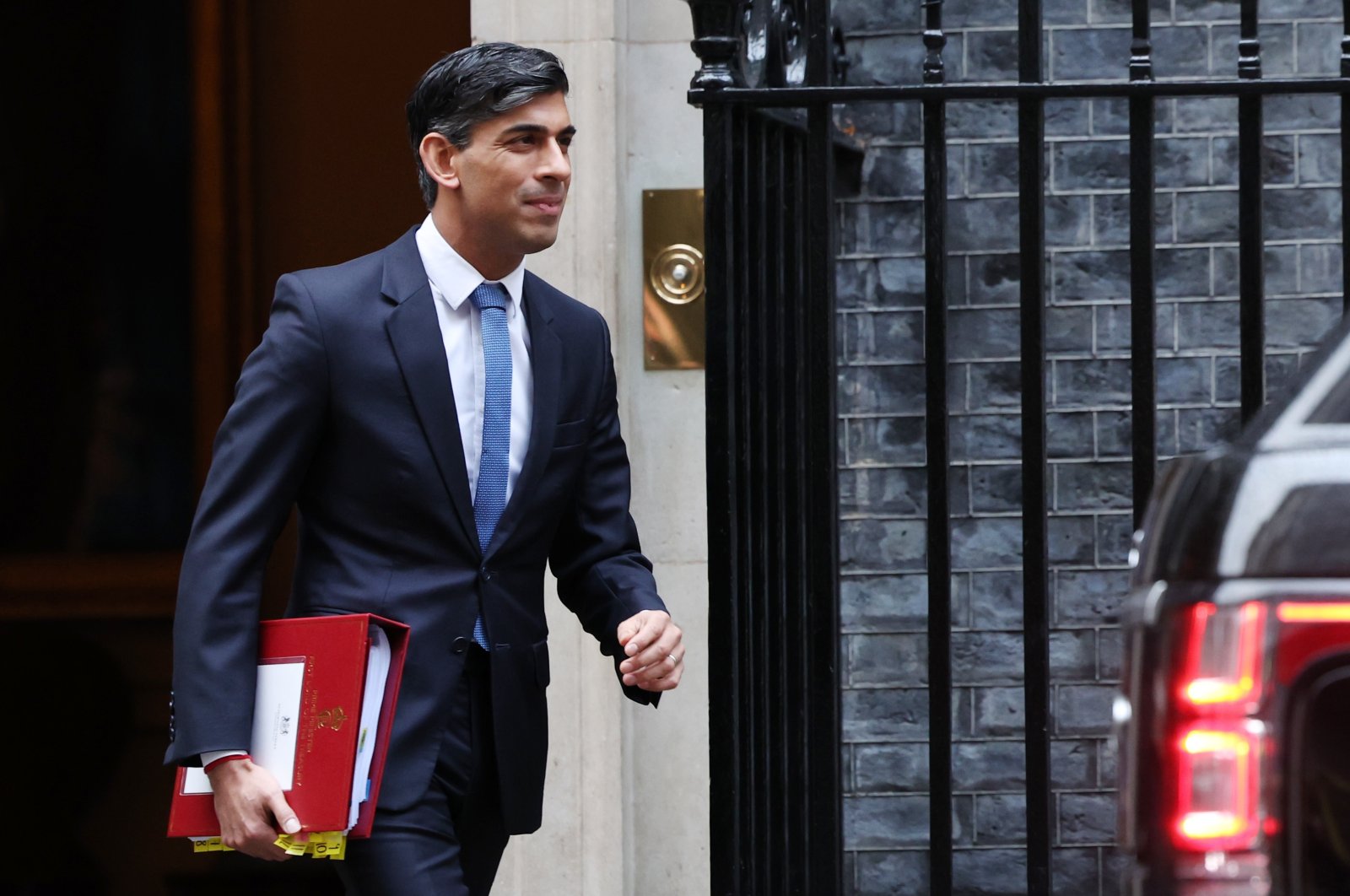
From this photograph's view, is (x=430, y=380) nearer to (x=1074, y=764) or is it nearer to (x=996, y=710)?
(x=996, y=710)

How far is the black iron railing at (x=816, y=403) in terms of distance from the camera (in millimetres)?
3242

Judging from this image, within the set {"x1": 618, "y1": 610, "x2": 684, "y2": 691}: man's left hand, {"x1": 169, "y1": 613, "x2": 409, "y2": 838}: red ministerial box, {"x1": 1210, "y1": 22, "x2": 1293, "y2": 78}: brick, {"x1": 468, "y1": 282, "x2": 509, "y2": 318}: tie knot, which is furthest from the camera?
{"x1": 1210, "y1": 22, "x2": 1293, "y2": 78}: brick

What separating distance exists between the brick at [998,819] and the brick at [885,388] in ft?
3.34

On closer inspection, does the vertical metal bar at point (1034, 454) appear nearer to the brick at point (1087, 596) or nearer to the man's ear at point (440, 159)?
the man's ear at point (440, 159)

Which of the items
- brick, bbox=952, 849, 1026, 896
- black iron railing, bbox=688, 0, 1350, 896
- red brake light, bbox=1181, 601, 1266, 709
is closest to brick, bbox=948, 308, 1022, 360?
brick, bbox=952, 849, 1026, 896

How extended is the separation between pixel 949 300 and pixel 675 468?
873 mm

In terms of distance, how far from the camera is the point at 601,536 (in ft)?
10.5

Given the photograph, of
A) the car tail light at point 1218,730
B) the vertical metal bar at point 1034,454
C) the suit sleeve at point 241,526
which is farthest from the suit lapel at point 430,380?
the car tail light at point 1218,730

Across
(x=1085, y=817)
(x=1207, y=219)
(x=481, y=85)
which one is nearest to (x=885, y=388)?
(x=1207, y=219)

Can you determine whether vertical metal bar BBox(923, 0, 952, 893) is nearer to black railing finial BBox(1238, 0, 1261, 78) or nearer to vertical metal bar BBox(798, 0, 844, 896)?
vertical metal bar BBox(798, 0, 844, 896)

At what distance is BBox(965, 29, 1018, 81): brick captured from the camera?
4.83m

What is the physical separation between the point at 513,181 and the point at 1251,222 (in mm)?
1284

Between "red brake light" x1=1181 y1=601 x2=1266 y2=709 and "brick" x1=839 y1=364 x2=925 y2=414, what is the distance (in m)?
3.10

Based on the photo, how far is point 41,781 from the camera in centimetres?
515
